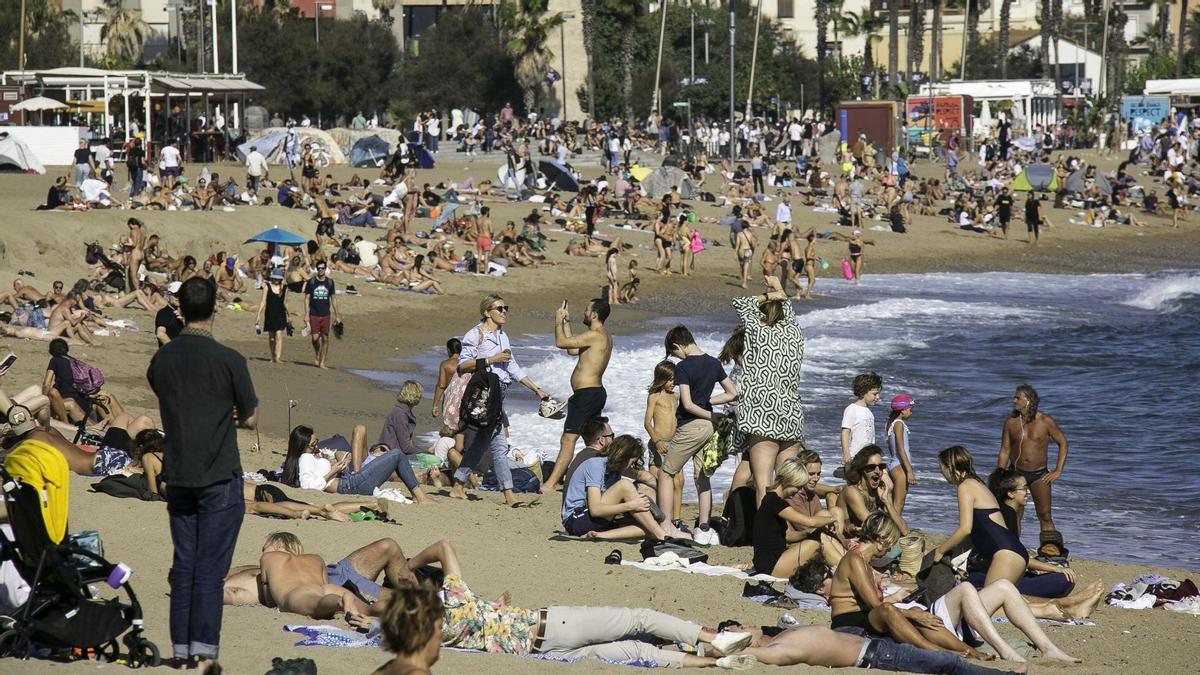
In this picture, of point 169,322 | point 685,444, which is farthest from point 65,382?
point 685,444

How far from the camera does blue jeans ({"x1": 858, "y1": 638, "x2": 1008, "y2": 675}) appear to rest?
6785 millimetres

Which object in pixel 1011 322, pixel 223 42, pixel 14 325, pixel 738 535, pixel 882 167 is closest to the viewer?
pixel 738 535

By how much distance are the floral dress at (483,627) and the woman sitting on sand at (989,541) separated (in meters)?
2.71

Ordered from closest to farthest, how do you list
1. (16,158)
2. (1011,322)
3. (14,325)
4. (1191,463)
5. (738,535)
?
(738,535) → (1191,463) → (14,325) → (1011,322) → (16,158)

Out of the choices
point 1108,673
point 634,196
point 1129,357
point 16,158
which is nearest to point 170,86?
point 16,158

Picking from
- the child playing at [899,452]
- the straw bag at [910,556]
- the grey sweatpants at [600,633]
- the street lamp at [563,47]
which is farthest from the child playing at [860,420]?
the street lamp at [563,47]

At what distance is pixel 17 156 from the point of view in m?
32.0

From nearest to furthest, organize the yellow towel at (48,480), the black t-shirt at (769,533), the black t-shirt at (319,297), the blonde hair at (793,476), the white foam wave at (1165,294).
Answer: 1. the yellow towel at (48,480)
2. the blonde hair at (793,476)
3. the black t-shirt at (769,533)
4. the black t-shirt at (319,297)
5. the white foam wave at (1165,294)

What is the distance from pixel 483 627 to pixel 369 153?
108 feet

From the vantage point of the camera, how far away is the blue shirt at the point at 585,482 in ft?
31.6

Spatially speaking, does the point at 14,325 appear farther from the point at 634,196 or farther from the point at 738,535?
the point at 634,196

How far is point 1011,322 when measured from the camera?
2562 centimetres

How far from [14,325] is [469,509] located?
29.1ft

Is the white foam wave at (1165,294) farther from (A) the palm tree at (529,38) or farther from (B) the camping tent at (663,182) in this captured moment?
(A) the palm tree at (529,38)
